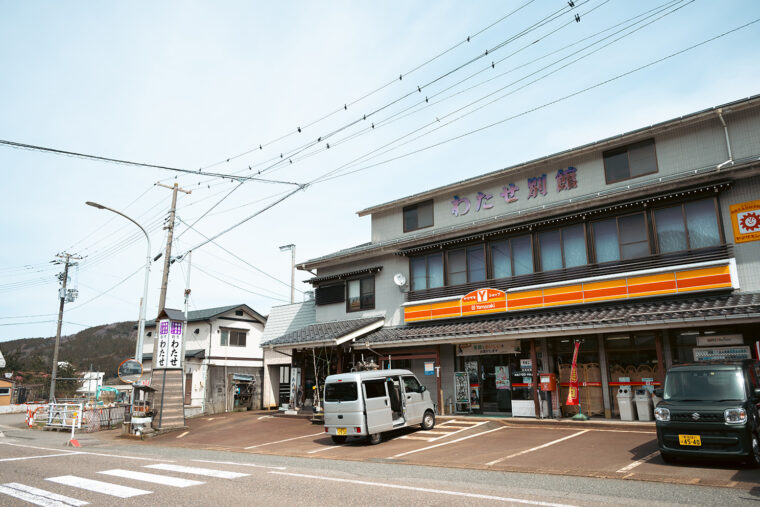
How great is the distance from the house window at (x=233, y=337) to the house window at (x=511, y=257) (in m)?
21.2

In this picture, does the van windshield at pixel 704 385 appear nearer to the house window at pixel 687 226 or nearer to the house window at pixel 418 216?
the house window at pixel 687 226

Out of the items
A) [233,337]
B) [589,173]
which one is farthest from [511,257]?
[233,337]

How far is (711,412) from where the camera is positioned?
349 inches

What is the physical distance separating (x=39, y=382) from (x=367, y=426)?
51.1 metres

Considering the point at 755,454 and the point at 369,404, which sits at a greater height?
the point at 369,404

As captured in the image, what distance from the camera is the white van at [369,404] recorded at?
13703mm

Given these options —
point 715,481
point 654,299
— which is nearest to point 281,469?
point 715,481

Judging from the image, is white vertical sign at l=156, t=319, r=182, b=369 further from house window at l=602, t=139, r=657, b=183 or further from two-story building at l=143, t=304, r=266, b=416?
house window at l=602, t=139, r=657, b=183

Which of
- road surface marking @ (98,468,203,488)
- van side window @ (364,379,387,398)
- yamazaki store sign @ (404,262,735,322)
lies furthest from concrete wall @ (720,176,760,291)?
road surface marking @ (98,468,203,488)

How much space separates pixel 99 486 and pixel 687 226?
16063 mm

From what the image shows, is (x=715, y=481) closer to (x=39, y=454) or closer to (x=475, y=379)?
(x=475, y=379)

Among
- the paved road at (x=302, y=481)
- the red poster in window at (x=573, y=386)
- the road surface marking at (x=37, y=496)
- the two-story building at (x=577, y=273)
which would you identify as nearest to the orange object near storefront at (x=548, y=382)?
the two-story building at (x=577, y=273)

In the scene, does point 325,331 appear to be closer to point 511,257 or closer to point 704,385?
point 511,257

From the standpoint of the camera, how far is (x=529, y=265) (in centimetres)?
1775
